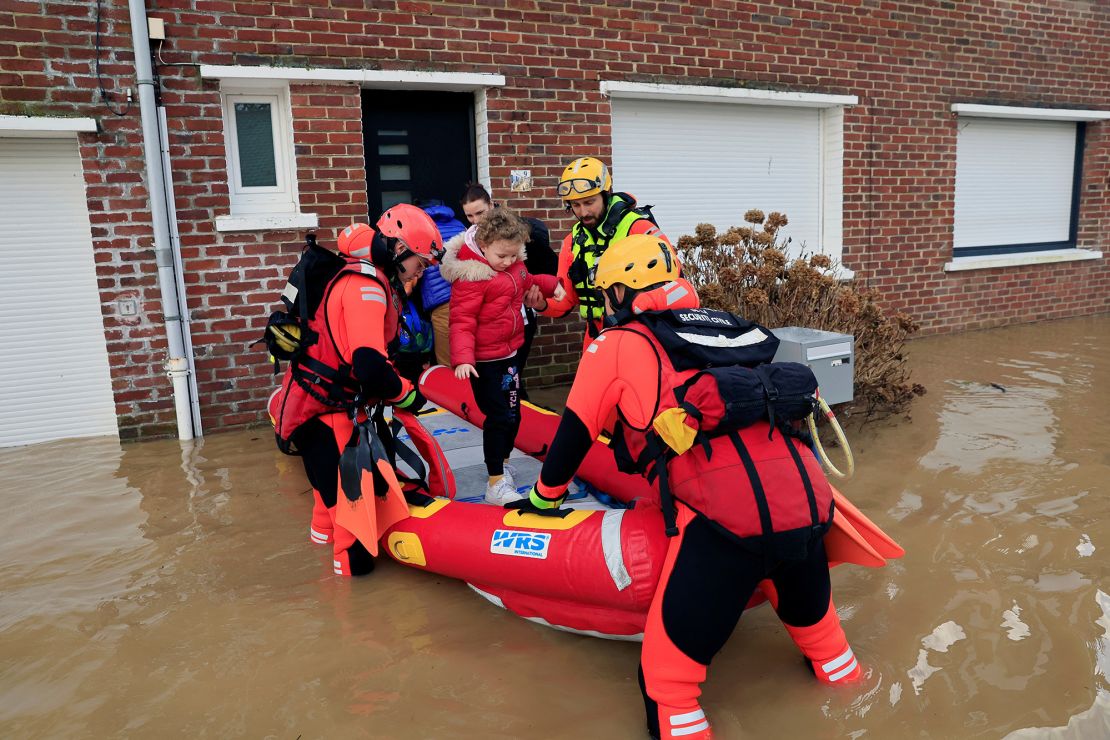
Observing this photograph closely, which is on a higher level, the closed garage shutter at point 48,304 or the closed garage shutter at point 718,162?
the closed garage shutter at point 718,162

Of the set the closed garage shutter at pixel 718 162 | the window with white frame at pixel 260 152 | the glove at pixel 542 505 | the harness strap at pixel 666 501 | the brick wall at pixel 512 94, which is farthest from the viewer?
the closed garage shutter at pixel 718 162

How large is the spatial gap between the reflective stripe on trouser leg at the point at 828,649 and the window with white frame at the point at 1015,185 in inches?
313

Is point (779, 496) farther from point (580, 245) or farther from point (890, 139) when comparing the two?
point (890, 139)

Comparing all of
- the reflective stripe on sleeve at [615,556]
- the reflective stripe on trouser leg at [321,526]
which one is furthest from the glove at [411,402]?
the reflective stripe on sleeve at [615,556]

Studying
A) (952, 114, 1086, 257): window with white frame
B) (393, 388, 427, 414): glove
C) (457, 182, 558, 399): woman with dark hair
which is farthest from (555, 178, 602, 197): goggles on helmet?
(952, 114, 1086, 257): window with white frame

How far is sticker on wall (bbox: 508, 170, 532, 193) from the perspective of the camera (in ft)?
22.2

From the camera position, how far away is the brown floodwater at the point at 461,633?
264 centimetres

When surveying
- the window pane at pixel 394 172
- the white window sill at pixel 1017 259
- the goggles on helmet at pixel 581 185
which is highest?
the window pane at pixel 394 172

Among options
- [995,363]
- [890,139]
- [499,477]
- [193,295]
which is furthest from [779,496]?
[890,139]

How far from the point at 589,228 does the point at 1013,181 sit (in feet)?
24.2

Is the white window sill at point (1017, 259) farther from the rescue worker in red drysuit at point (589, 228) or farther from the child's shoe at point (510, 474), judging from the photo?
the child's shoe at point (510, 474)

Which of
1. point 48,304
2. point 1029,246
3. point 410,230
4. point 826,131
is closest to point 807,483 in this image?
point 410,230

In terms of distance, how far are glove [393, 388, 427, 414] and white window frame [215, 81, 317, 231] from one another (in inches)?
103

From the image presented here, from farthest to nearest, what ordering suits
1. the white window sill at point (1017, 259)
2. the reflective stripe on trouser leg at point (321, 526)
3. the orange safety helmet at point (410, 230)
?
the white window sill at point (1017, 259)
the reflective stripe on trouser leg at point (321, 526)
the orange safety helmet at point (410, 230)
